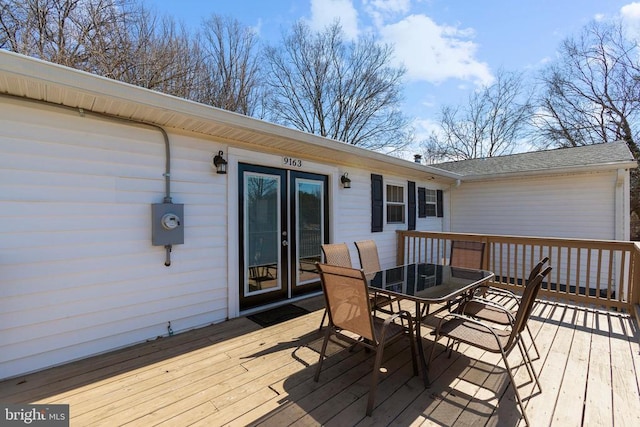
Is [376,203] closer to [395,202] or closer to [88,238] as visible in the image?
[395,202]

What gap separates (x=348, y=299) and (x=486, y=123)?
1854cm

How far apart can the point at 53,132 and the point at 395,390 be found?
367cm

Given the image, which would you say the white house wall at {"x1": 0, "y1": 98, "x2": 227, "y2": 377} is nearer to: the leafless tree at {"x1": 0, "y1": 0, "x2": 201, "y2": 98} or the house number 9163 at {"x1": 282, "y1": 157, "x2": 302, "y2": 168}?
the house number 9163 at {"x1": 282, "y1": 157, "x2": 302, "y2": 168}

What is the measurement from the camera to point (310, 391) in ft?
7.25

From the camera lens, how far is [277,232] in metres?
4.24

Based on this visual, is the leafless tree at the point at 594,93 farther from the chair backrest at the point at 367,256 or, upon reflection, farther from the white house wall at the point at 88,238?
the white house wall at the point at 88,238

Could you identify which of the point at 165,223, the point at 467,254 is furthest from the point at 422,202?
the point at 165,223

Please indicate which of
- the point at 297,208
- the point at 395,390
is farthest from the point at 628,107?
the point at 395,390

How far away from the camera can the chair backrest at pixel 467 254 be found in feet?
13.3

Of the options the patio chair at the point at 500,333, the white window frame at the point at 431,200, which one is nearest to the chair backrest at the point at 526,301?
the patio chair at the point at 500,333

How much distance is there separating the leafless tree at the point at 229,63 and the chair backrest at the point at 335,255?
8.87m

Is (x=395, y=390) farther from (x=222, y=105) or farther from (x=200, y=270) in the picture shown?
(x=222, y=105)

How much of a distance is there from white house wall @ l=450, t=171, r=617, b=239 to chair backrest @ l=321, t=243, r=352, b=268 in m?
5.90

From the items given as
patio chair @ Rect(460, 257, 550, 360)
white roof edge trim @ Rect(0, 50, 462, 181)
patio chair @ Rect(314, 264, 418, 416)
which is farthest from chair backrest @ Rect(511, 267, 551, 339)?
white roof edge trim @ Rect(0, 50, 462, 181)
